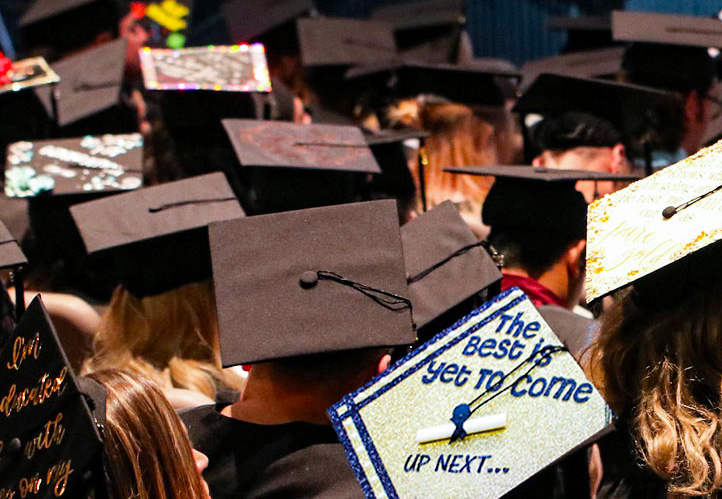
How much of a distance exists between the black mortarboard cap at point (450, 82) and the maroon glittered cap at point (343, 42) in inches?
15.9

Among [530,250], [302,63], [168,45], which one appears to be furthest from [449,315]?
[168,45]

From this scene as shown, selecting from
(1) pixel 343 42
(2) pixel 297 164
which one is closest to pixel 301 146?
(2) pixel 297 164

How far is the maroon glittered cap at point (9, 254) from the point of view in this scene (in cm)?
218

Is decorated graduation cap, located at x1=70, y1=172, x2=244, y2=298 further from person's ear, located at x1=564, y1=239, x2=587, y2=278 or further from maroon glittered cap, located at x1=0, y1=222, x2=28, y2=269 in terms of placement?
person's ear, located at x1=564, y1=239, x2=587, y2=278

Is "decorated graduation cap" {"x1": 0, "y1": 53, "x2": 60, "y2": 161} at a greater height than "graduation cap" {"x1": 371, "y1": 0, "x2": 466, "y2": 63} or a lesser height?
greater

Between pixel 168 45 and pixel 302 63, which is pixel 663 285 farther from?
pixel 168 45

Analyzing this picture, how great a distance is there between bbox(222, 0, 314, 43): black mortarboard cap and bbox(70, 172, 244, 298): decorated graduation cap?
2.39 meters

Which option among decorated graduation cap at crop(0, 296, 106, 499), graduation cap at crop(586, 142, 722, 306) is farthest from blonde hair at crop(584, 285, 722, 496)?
decorated graduation cap at crop(0, 296, 106, 499)

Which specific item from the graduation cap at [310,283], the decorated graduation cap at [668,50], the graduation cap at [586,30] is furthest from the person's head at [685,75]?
the graduation cap at [310,283]

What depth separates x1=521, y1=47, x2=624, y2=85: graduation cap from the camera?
181 inches

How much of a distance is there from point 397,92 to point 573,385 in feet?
9.62

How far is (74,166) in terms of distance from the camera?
10.4 ft

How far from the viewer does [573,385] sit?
1.54 meters

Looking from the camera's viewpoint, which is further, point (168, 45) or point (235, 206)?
point (168, 45)
